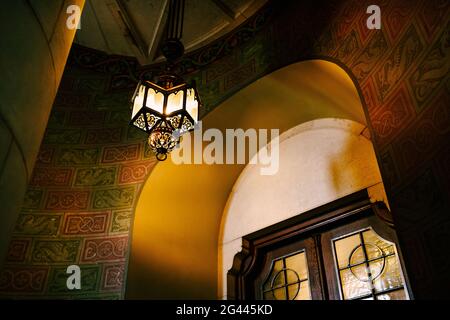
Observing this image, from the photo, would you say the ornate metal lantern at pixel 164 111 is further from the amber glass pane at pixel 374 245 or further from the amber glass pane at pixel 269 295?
the amber glass pane at pixel 269 295

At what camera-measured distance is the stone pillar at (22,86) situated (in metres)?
1.45

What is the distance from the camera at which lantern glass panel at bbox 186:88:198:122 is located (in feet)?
9.43

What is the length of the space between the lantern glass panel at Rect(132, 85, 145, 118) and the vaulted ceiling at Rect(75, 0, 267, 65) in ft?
6.20

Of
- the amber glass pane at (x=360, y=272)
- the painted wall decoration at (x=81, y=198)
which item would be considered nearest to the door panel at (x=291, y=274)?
the amber glass pane at (x=360, y=272)

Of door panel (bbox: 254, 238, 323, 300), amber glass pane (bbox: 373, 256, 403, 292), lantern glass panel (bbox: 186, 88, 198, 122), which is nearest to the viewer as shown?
lantern glass panel (bbox: 186, 88, 198, 122)

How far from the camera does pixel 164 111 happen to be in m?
2.81

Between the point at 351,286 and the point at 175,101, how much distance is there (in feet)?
6.55

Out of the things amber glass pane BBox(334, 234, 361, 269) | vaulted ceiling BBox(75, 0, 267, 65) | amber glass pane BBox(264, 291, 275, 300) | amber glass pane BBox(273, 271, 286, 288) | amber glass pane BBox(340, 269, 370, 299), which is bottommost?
amber glass pane BBox(340, 269, 370, 299)

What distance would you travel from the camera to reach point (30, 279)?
3521mm

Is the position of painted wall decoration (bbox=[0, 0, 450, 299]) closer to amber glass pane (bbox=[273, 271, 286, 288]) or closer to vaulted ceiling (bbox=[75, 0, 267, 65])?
vaulted ceiling (bbox=[75, 0, 267, 65])

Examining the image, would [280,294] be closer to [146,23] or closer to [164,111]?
[164,111]

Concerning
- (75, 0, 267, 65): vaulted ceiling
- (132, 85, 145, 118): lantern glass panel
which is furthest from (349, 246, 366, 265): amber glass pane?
(75, 0, 267, 65): vaulted ceiling

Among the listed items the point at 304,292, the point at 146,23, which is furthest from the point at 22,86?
the point at 146,23
